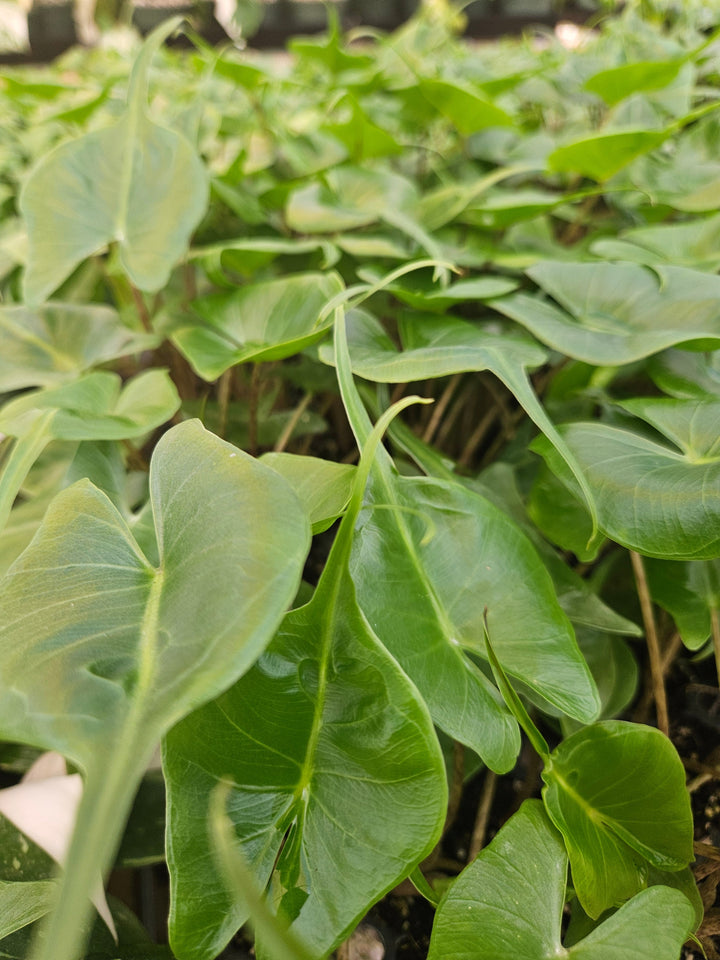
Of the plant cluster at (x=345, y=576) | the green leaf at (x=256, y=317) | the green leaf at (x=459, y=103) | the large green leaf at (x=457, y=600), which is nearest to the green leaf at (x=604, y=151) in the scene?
the plant cluster at (x=345, y=576)

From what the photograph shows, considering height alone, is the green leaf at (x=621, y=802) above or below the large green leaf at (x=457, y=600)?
below

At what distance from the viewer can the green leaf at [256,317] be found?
0.37 metres

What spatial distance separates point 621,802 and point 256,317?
0.30 metres

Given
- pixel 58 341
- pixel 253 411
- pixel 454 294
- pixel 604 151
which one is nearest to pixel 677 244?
pixel 604 151

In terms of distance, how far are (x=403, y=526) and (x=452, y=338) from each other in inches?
5.4

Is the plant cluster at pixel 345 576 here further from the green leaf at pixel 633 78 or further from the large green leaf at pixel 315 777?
the green leaf at pixel 633 78

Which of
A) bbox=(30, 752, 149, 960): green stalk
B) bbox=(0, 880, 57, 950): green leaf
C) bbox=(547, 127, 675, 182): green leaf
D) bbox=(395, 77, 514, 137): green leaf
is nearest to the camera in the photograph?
bbox=(30, 752, 149, 960): green stalk

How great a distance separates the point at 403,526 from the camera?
0.25 meters

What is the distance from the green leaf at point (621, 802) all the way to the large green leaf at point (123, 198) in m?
0.31

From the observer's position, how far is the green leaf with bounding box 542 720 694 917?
0.80 ft

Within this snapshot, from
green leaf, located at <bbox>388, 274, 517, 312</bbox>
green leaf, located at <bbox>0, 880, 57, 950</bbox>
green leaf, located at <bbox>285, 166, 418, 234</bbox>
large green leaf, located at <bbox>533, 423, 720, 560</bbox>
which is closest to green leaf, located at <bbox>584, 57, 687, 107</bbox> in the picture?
green leaf, located at <bbox>285, 166, 418, 234</bbox>

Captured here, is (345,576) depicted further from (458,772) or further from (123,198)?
(123,198)

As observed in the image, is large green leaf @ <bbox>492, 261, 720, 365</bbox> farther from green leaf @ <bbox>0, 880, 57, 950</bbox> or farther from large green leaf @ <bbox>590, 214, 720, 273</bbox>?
green leaf @ <bbox>0, 880, 57, 950</bbox>

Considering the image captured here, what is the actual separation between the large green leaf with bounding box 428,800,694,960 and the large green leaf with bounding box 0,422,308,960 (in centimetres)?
11
